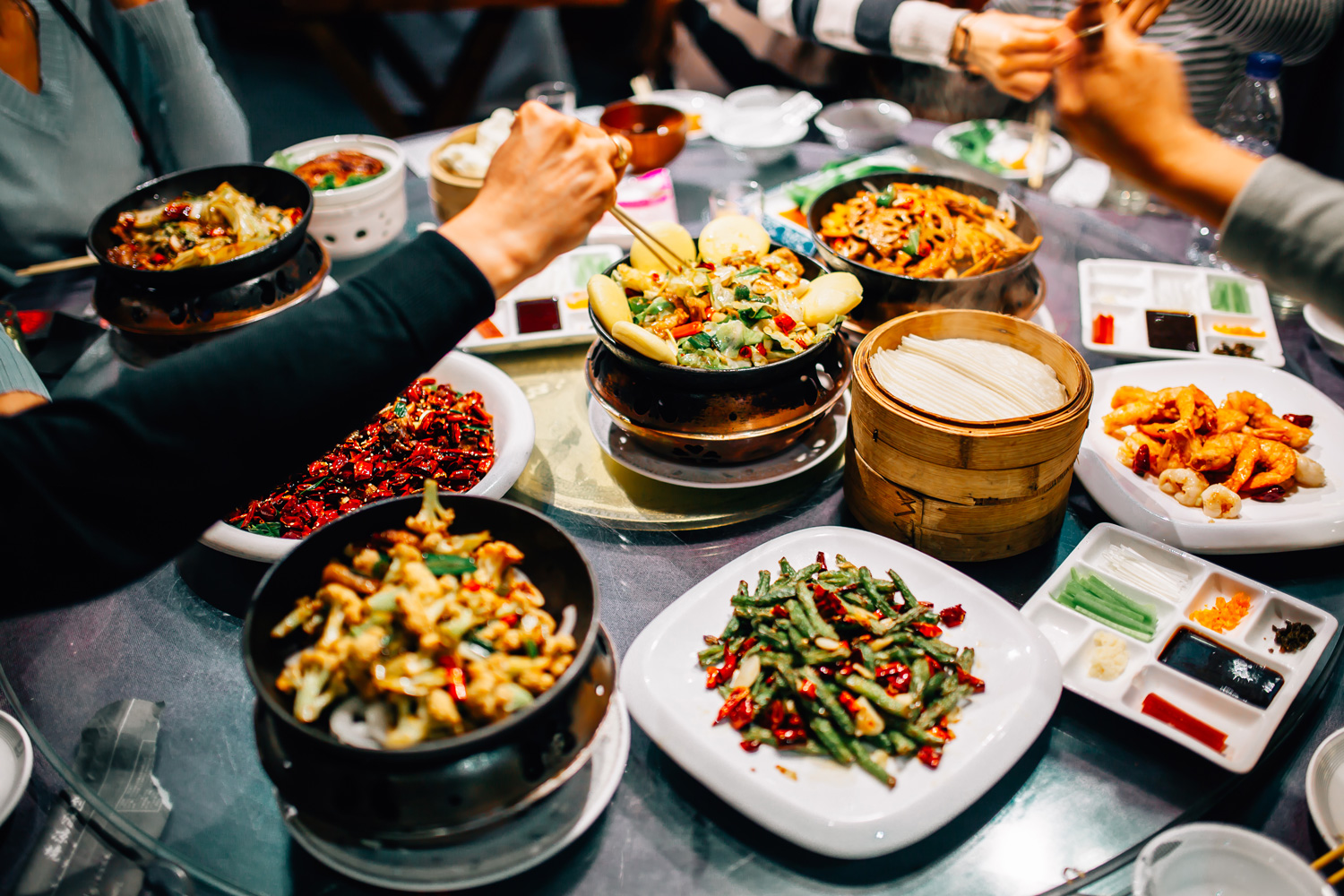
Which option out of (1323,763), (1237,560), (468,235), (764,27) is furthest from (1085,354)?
(764,27)

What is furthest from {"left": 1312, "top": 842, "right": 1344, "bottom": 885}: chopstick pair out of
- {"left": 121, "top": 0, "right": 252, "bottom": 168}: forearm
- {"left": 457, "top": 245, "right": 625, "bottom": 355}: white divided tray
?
{"left": 121, "top": 0, "right": 252, "bottom": 168}: forearm

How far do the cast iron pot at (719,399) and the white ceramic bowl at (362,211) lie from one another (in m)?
1.39

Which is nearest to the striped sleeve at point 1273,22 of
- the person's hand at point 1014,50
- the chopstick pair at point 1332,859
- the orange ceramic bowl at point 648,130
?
the person's hand at point 1014,50

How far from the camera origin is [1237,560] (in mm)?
1866

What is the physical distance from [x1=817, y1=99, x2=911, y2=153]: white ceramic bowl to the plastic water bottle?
1.28 metres

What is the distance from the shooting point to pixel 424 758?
44.9 inches

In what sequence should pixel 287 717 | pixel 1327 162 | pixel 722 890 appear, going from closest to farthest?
pixel 287 717 → pixel 722 890 → pixel 1327 162

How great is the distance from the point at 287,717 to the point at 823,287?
1541mm

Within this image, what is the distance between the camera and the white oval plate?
5.67ft

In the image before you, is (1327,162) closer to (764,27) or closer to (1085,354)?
(1085,354)

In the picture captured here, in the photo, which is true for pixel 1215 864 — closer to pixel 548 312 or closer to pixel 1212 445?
pixel 1212 445

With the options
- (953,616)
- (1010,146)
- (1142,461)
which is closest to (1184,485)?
(1142,461)

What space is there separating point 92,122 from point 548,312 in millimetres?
2085

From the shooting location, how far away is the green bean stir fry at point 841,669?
142 cm
